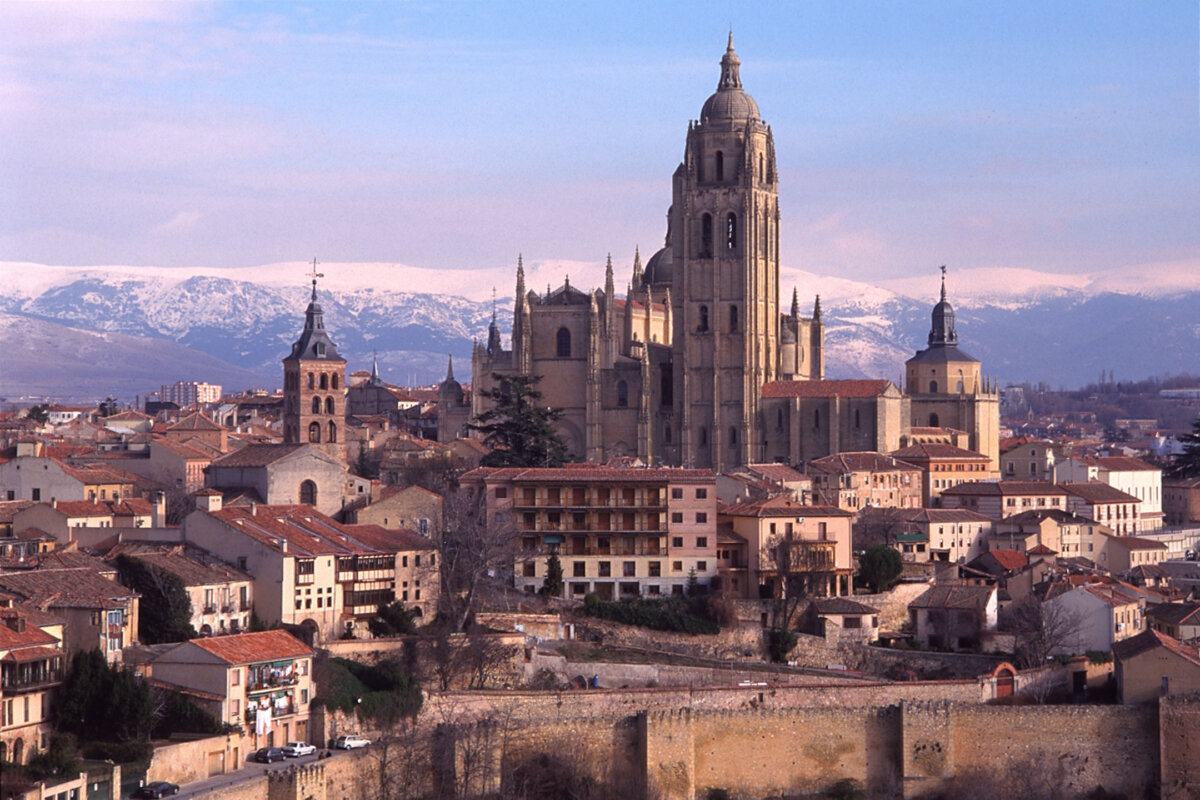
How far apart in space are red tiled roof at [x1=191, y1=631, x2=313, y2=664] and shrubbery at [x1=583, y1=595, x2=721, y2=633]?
551 inches

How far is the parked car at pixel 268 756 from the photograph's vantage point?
144ft

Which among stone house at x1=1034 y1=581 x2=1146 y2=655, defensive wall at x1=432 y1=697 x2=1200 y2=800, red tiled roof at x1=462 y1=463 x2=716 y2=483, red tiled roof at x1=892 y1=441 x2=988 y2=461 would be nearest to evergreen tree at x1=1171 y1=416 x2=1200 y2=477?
red tiled roof at x1=892 y1=441 x2=988 y2=461

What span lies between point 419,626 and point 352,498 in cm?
1511

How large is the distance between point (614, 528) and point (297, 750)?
2126cm

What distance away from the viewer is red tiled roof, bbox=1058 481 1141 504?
284ft

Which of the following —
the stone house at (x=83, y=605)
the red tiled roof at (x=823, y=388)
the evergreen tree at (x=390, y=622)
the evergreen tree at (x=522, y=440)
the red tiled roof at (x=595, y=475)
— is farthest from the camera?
the red tiled roof at (x=823, y=388)

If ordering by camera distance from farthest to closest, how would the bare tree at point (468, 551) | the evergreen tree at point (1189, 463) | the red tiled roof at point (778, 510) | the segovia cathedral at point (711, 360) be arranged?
the segovia cathedral at point (711, 360)
the evergreen tree at point (1189, 463)
the red tiled roof at point (778, 510)
the bare tree at point (468, 551)

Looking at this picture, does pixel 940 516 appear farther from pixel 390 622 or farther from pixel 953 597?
pixel 390 622

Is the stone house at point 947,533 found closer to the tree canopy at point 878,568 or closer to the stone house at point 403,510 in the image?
the tree canopy at point 878,568

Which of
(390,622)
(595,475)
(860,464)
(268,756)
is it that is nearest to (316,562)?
(390,622)

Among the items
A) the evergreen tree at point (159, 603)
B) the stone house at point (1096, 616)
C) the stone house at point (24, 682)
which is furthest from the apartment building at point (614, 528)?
the stone house at point (24, 682)

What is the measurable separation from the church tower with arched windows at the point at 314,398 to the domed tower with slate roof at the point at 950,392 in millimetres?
40112

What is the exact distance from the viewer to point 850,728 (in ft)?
171

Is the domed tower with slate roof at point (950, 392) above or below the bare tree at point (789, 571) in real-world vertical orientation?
above
